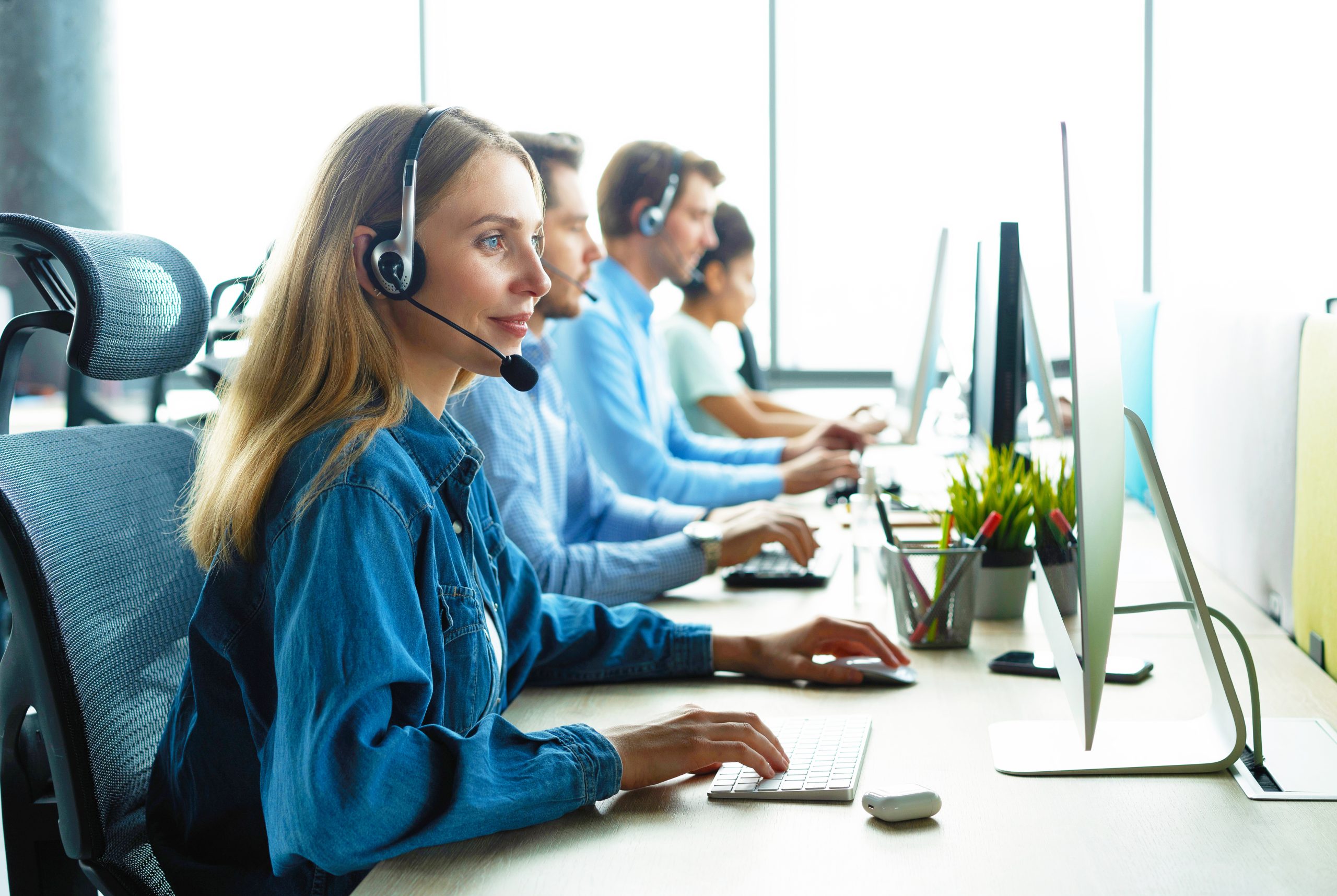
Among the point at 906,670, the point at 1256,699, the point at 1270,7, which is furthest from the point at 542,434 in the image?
the point at 1270,7

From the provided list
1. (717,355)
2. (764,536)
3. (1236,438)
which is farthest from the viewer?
(717,355)

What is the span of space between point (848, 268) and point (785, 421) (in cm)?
159

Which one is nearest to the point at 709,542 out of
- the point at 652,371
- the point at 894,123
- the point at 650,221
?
the point at 652,371

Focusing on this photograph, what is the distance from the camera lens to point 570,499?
71.8 inches

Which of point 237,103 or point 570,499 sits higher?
point 237,103

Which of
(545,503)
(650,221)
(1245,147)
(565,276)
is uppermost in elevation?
(1245,147)

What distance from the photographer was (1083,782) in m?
0.86

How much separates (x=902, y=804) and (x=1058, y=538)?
1.32 ft

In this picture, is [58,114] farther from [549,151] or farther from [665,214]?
[549,151]

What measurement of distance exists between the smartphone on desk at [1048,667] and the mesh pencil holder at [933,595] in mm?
63

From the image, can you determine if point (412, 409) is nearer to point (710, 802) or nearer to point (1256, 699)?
point (710, 802)

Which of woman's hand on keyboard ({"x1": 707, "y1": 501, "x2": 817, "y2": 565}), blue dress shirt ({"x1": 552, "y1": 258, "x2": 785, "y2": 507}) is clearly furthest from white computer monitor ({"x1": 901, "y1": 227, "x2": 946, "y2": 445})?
woman's hand on keyboard ({"x1": 707, "y1": 501, "x2": 817, "y2": 565})

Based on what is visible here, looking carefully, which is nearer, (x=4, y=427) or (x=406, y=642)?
(x=406, y=642)

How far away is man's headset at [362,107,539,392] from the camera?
895 mm
